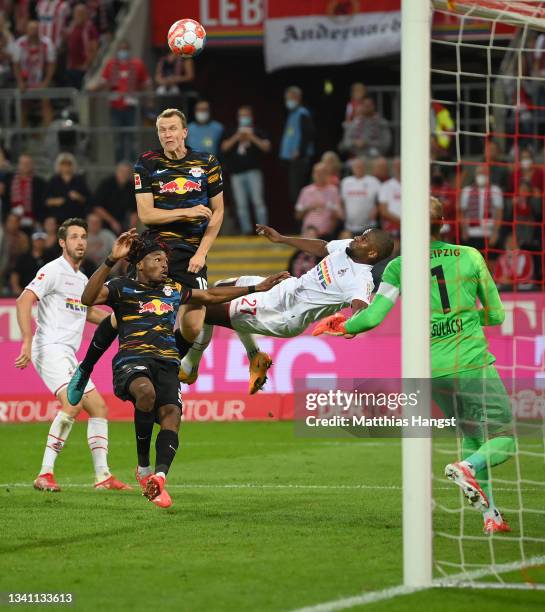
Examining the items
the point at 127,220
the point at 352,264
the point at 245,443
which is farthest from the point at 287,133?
the point at 352,264

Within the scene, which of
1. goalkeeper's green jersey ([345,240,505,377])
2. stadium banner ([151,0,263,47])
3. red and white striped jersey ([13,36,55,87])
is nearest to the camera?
goalkeeper's green jersey ([345,240,505,377])

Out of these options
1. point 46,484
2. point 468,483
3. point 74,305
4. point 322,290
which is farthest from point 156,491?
point 74,305

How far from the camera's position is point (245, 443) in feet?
49.3

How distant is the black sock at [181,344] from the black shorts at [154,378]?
1.16 m

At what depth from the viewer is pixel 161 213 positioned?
10.2m

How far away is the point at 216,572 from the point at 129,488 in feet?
13.0

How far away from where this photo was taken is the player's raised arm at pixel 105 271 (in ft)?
30.8

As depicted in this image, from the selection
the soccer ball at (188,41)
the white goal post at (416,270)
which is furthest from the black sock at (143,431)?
the white goal post at (416,270)

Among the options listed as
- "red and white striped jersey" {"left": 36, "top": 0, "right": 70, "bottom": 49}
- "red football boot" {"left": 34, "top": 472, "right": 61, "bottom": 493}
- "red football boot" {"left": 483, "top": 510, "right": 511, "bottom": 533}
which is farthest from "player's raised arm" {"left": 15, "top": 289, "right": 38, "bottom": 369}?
"red and white striped jersey" {"left": 36, "top": 0, "right": 70, "bottom": 49}

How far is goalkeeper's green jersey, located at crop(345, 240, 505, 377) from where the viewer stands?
9023 millimetres

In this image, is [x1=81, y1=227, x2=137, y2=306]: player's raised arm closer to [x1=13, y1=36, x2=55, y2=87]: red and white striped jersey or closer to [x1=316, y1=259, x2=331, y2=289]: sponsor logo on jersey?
[x1=316, y1=259, x2=331, y2=289]: sponsor logo on jersey

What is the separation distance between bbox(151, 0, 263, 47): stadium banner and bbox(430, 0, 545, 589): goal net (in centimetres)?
362

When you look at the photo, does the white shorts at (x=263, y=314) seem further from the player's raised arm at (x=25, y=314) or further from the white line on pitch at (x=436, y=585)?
the white line on pitch at (x=436, y=585)

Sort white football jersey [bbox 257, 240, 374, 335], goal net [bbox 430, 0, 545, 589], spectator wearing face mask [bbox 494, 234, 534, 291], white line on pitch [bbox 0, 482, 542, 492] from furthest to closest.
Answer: spectator wearing face mask [bbox 494, 234, 534, 291] → white line on pitch [bbox 0, 482, 542, 492] → white football jersey [bbox 257, 240, 374, 335] → goal net [bbox 430, 0, 545, 589]
